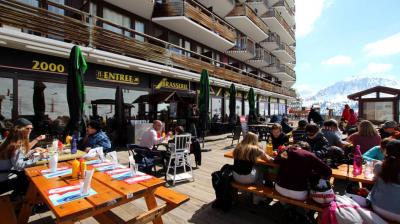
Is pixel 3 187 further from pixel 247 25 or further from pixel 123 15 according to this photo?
pixel 247 25

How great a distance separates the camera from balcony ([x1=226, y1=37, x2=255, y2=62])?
23.8m

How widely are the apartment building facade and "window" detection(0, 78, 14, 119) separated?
3cm

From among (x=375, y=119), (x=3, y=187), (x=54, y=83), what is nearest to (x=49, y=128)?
(x=54, y=83)

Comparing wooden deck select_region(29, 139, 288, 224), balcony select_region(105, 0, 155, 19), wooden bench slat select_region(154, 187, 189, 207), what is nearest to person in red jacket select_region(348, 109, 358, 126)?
wooden deck select_region(29, 139, 288, 224)

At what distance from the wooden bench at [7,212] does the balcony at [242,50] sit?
869 inches

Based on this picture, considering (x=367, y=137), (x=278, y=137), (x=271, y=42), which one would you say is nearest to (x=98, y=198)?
Answer: (x=278, y=137)

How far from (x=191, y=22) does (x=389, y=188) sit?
1460cm

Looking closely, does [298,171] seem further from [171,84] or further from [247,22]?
[247,22]

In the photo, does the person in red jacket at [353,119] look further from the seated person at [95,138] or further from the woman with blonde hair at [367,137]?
the seated person at [95,138]

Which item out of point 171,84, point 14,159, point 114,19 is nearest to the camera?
point 14,159

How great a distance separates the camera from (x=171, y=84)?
50.5 feet

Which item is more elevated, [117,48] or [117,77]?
[117,48]

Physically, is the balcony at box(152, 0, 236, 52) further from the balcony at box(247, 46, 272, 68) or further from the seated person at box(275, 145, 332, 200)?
the seated person at box(275, 145, 332, 200)

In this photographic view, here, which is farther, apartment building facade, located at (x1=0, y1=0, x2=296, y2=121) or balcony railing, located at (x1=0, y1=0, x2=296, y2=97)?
apartment building facade, located at (x1=0, y1=0, x2=296, y2=121)
